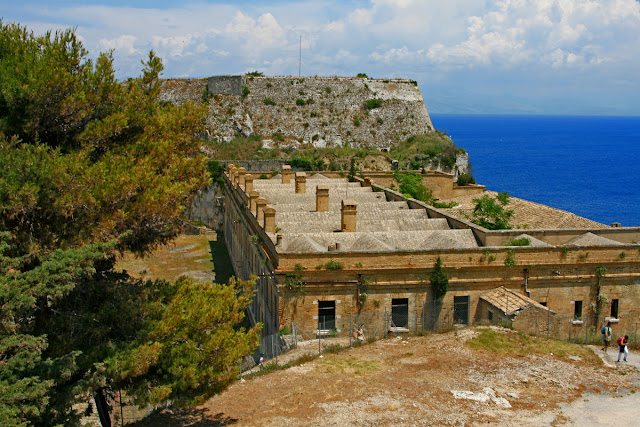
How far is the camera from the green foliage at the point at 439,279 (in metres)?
22.2

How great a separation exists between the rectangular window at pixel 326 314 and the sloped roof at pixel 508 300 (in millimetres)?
5512

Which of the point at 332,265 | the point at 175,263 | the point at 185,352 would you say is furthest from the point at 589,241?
the point at 175,263

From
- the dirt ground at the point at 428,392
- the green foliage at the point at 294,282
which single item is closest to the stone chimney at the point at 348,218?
the green foliage at the point at 294,282

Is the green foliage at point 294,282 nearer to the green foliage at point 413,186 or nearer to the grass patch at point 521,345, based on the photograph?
the grass patch at point 521,345

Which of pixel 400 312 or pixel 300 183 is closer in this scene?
pixel 400 312

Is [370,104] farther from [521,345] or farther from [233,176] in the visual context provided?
[521,345]

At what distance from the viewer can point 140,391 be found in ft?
41.5

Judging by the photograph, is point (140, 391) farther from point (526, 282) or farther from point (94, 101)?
point (526, 282)

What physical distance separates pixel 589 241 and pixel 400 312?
864cm

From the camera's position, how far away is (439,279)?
873 inches

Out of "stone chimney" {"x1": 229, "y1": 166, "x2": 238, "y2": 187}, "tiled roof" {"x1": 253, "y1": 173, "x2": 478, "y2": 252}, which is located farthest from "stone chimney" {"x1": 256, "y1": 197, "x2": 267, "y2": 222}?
"stone chimney" {"x1": 229, "y1": 166, "x2": 238, "y2": 187}

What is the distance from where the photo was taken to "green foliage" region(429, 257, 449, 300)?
72.8 feet

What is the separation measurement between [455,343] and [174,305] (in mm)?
9939

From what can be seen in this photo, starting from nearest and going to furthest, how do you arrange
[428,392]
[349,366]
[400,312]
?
1. [428,392]
2. [349,366]
3. [400,312]
